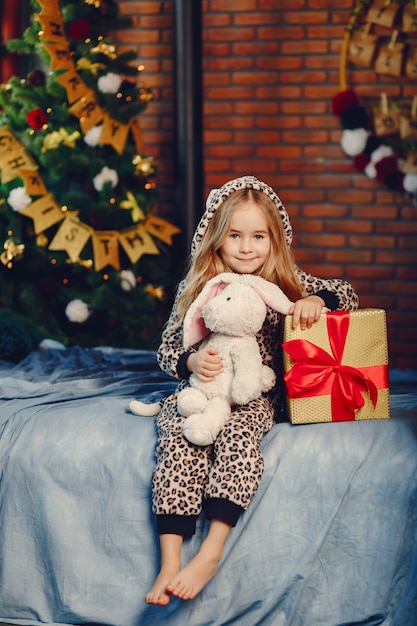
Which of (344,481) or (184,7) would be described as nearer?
(344,481)

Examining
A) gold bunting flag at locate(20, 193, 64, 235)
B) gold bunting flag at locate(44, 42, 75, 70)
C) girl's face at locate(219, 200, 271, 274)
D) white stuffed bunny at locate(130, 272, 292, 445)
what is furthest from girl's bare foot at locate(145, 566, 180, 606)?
gold bunting flag at locate(44, 42, 75, 70)

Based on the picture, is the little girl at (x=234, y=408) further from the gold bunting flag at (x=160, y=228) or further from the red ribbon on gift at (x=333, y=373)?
the gold bunting flag at (x=160, y=228)

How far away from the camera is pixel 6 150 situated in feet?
12.5

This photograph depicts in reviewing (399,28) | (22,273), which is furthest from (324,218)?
(22,273)

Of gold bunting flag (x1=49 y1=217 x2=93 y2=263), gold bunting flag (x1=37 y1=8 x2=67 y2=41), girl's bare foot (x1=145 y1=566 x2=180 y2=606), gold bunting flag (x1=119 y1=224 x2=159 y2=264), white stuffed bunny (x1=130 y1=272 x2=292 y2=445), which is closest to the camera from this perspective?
girl's bare foot (x1=145 y1=566 x2=180 y2=606)

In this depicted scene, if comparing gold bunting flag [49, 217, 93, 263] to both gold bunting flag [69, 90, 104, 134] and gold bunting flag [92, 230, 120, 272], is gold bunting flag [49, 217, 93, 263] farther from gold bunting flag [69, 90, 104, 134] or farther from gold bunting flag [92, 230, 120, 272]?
gold bunting flag [69, 90, 104, 134]

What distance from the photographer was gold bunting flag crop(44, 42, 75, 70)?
147 inches

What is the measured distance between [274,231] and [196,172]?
6.71 feet

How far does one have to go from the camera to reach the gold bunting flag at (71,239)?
3830 millimetres

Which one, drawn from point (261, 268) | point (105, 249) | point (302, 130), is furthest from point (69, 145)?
point (261, 268)

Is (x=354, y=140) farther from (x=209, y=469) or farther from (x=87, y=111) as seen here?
(x=209, y=469)

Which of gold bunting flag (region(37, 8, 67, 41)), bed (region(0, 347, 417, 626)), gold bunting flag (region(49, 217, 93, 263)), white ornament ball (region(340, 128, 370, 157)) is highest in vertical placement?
gold bunting flag (region(37, 8, 67, 41))

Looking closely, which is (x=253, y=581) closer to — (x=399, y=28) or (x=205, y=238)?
(x=205, y=238)

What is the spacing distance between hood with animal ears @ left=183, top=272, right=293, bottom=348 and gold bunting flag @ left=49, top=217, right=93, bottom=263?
5.12 feet
